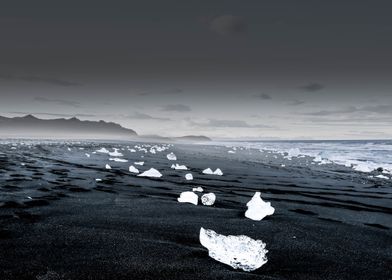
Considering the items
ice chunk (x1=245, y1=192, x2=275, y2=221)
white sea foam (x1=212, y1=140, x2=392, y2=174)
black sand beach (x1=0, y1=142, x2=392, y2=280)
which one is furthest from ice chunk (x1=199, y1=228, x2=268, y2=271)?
white sea foam (x1=212, y1=140, x2=392, y2=174)

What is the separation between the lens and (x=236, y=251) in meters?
2.57

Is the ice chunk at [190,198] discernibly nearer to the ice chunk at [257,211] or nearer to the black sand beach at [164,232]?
the black sand beach at [164,232]

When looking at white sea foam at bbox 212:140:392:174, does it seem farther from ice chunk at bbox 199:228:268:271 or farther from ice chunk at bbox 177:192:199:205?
ice chunk at bbox 199:228:268:271

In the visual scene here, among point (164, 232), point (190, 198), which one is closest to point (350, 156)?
point (190, 198)

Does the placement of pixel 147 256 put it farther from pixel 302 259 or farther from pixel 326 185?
pixel 326 185

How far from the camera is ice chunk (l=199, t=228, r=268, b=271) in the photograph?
8.09 ft

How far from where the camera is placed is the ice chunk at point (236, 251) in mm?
2467

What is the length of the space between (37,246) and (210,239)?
1.44m

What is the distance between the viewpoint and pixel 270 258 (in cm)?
266

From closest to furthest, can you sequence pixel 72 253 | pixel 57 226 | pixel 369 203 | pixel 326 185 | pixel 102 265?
pixel 102 265
pixel 72 253
pixel 57 226
pixel 369 203
pixel 326 185

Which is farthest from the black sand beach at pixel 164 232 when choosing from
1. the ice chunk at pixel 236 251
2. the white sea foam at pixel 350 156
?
Result: the white sea foam at pixel 350 156

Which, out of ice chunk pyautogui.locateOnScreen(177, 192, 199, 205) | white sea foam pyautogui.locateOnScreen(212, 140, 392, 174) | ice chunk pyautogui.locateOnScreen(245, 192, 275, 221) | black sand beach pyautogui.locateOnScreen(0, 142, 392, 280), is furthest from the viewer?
white sea foam pyautogui.locateOnScreen(212, 140, 392, 174)

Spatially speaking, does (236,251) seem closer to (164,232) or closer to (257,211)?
(164,232)

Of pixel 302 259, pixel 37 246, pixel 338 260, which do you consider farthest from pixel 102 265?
pixel 338 260
